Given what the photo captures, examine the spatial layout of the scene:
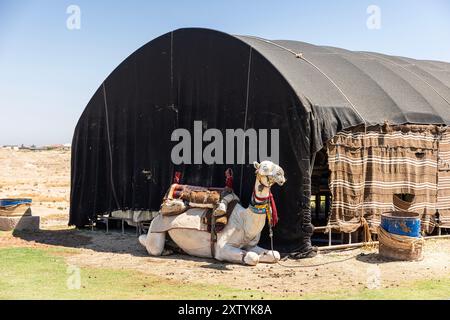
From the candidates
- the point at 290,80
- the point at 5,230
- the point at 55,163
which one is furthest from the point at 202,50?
the point at 55,163

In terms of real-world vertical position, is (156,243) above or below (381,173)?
below

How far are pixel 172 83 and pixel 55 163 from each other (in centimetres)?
4060

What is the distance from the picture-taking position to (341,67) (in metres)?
14.3

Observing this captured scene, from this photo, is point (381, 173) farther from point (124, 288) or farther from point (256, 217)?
point (124, 288)

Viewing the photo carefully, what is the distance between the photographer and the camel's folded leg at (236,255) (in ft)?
Result: 35.0

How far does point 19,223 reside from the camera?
16.1 m

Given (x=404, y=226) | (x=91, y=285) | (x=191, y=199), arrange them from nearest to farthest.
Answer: (x=91, y=285) < (x=404, y=226) < (x=191, y=199)

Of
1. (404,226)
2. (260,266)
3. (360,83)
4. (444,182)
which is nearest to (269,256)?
(260,266)

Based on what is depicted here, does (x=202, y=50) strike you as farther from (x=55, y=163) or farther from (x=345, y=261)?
(x=55, y=163)

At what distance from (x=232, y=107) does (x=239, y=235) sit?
3232 millimetres

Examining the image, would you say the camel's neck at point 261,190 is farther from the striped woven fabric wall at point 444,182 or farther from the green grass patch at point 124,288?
the striped woven fabric wall at point 444,182

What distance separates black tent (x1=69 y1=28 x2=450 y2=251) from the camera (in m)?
11.8

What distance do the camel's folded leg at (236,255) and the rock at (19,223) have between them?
741 cm

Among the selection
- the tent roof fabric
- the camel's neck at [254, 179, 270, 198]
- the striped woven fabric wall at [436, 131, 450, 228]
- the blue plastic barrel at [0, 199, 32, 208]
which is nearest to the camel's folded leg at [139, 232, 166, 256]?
the camel's neck at [254, 179, 270, 198]
